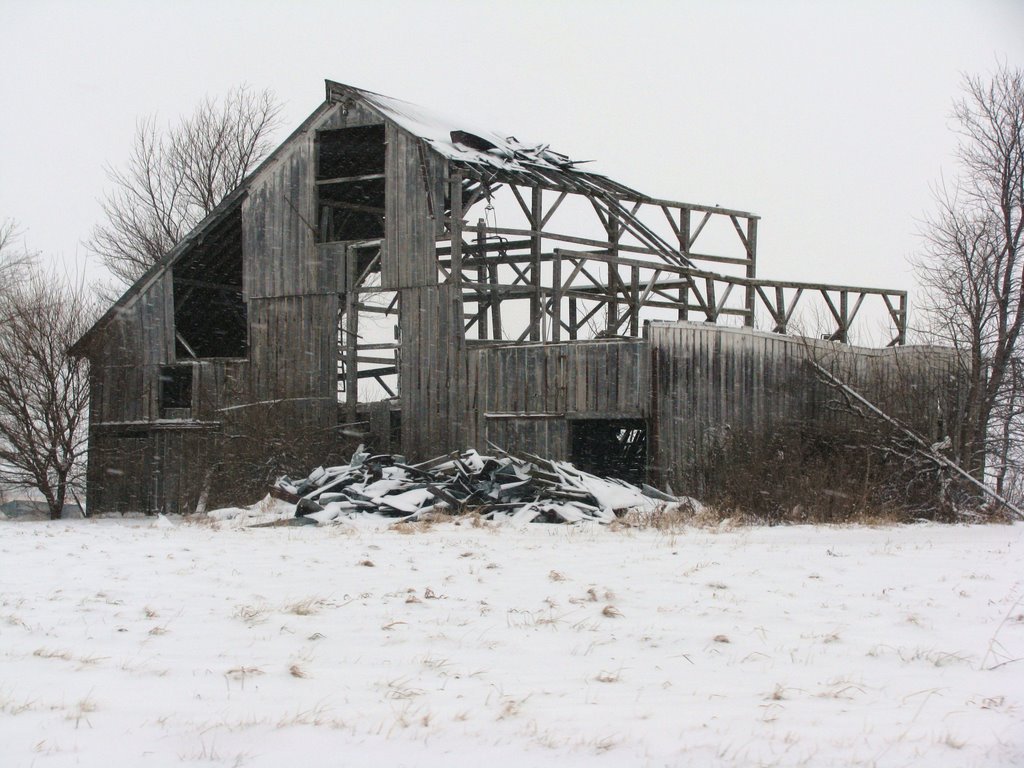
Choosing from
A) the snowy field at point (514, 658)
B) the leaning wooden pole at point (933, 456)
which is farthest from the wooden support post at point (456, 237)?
the snowy field at point (514, 658)

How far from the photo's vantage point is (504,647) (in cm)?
643

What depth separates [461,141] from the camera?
2167 centimetres

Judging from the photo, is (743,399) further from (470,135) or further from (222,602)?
(222,602)

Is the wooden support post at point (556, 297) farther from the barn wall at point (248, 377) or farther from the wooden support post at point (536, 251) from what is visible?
the barn wall at point (248, 377)

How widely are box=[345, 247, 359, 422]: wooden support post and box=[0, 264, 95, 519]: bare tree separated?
7.56 m

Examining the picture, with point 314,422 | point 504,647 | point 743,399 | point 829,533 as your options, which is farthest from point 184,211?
point 504,647

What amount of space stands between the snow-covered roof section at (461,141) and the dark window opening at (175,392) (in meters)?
7.39

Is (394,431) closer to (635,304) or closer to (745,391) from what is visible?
(635,304)

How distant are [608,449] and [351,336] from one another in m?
5.79

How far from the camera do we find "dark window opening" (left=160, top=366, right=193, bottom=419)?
23.9 m

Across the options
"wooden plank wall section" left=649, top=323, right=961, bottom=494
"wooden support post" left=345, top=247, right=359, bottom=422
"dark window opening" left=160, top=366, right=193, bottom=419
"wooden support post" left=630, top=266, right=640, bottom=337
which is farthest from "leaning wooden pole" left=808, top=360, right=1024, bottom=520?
"dark window opening" left=160, top=366, right=193, bottom=419

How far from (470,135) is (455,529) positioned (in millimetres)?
10412

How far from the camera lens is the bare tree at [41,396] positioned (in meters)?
24.7

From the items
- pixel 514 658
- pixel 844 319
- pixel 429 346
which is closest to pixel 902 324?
pixel 844 319
